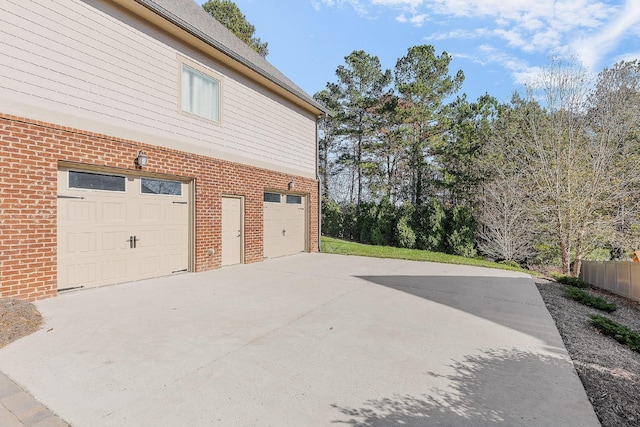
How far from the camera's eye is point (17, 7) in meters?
4.74

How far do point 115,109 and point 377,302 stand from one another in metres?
6.00

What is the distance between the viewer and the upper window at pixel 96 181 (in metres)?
5.52

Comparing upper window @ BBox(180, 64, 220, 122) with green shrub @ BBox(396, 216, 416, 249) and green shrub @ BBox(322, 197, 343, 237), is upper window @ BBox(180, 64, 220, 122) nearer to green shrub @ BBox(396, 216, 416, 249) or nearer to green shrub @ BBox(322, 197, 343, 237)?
green shrub @ BBox(396, 216, 416, 249)

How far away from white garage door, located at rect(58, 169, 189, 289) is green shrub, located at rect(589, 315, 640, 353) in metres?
7.79

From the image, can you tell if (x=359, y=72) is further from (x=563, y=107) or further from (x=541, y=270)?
(x=541, y=270)

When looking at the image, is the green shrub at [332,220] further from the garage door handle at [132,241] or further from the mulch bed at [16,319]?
the mulch bed at [16,319]

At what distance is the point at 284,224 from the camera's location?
1086 centimetres

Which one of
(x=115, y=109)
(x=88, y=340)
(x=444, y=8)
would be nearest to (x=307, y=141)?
(x=444, y=8)

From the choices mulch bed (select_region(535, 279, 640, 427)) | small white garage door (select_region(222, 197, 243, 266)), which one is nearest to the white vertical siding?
small white garage door (select_region(222, 197, 243, 266))

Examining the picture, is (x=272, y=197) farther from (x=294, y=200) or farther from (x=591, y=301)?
(x=591, y=301)

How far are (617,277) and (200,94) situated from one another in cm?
1310

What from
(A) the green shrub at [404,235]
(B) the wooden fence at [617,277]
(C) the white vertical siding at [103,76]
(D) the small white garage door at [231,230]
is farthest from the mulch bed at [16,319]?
(A) the green shrub at [404,235]

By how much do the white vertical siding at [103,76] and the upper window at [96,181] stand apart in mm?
808

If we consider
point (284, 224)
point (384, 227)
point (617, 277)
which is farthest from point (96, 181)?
point (617, 277)
